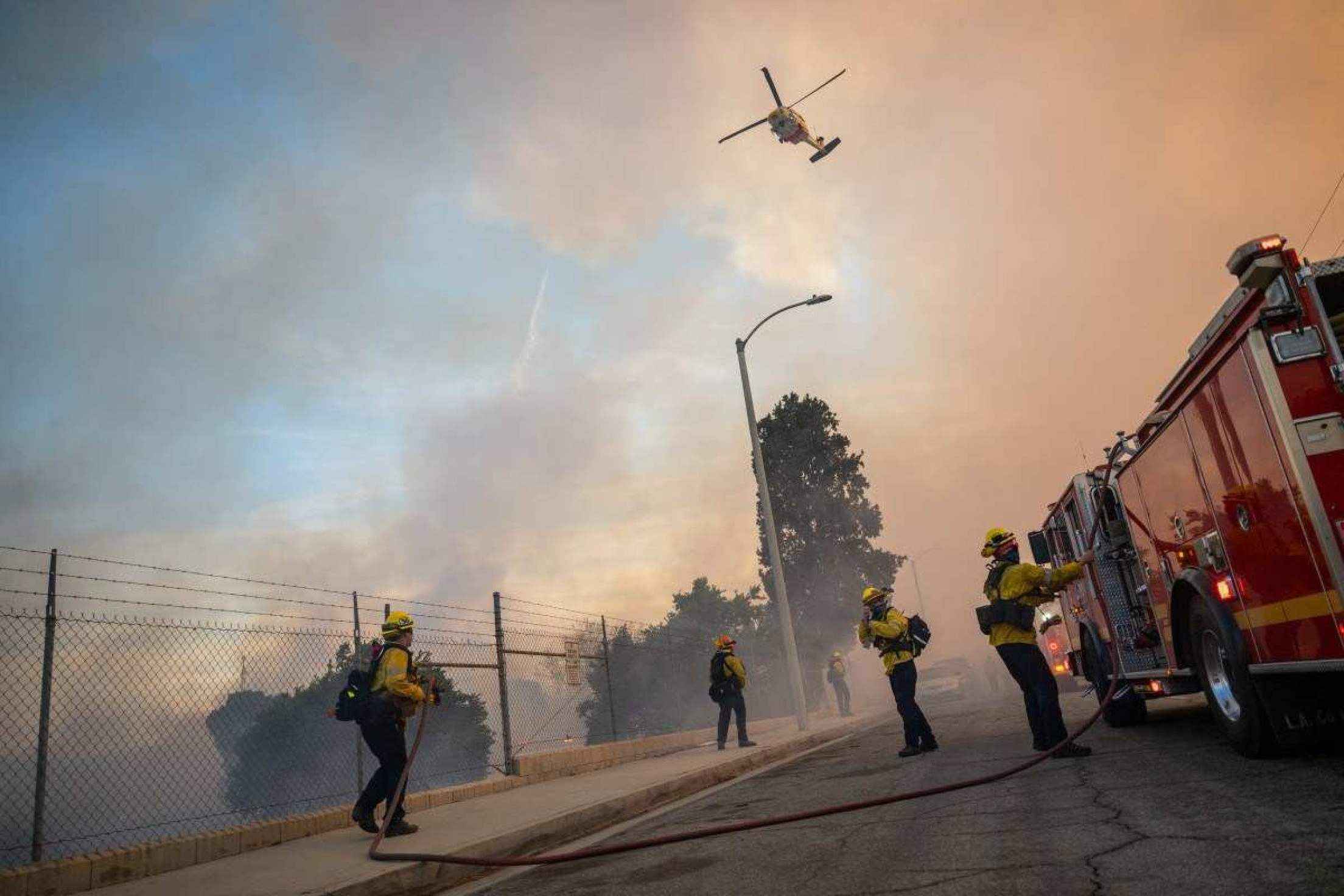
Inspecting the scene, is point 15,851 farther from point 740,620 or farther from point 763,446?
point 740,620

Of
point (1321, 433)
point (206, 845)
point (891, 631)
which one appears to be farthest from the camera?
point (891, 631)

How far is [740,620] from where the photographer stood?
1721 inches

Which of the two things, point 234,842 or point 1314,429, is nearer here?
point 1314,429

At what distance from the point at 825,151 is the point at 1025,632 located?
27.3 metres

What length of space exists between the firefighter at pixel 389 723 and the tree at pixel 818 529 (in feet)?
95.2

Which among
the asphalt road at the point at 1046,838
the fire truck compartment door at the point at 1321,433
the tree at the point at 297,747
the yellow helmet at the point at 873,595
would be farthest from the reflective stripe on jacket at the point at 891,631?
the fire truck compartment door at the point at 1321,433

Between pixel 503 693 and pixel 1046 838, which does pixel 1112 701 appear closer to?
pixel 1046 838

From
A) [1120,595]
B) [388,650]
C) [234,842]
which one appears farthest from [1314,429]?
[234,842]

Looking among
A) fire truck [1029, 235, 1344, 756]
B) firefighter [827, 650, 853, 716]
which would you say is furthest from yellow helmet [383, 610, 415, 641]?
firefighter [827, 650, 853, 716]

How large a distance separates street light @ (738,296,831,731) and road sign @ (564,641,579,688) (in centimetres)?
418

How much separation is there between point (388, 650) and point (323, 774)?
5.19 m

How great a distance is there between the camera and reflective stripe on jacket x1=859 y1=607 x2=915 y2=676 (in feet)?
30.7

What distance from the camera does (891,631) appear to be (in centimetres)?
935

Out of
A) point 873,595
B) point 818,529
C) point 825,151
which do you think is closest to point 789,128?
point 825,151
